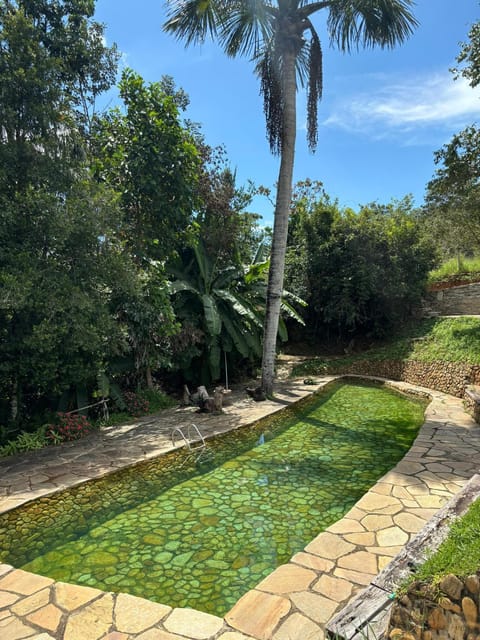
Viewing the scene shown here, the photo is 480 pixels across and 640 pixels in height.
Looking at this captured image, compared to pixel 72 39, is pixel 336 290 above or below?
below

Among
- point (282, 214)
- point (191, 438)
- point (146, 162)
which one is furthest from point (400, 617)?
point (146, 162)

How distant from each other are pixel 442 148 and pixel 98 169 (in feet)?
34.4

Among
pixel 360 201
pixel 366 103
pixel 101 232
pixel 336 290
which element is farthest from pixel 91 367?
pixel 360 201

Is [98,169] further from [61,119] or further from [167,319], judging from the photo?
[167,319]

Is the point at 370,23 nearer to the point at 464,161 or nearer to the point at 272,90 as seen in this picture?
the point at 272,90

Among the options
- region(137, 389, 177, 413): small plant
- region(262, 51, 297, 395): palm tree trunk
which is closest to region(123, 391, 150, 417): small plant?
region(137, 389, 177, 413): small plant

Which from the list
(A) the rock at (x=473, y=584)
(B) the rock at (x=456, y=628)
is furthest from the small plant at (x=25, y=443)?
(A) the rock at (x=473, y=584)

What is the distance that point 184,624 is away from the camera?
268cm

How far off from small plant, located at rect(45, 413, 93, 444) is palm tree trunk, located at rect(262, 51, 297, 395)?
464 centimetres

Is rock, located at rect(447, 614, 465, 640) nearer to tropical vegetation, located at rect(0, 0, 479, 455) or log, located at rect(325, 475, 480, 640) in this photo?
log, located at rect(325, 475, 480, 640)

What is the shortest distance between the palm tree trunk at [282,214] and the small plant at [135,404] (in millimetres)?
3127

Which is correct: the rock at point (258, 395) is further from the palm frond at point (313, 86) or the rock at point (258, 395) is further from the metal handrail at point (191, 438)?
the palm frond at point (313, 86)

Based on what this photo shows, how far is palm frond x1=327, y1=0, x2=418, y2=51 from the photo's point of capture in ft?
28.8

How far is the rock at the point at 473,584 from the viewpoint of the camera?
71.1 inches
